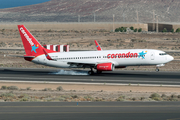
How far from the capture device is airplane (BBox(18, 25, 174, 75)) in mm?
45094

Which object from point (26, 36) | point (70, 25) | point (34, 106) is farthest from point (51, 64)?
point (70, 25)

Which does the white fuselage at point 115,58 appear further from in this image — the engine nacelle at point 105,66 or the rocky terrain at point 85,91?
the rocky terrain at point 85,91

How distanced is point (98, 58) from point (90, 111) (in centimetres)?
2569

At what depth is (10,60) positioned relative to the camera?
6612 cm

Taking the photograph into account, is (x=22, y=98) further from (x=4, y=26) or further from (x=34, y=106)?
(x=4, y=26)

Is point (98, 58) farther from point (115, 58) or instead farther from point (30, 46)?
point (30, 46)

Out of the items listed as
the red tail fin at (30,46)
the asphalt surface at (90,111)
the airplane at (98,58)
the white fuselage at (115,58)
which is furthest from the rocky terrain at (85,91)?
the red tail fin at (30,46)

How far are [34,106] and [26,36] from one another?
2724cm

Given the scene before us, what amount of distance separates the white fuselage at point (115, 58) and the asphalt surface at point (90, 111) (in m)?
21.1

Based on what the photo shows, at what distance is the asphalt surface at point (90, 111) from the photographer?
19.6m

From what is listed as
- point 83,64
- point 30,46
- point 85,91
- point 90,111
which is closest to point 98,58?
point 83,64

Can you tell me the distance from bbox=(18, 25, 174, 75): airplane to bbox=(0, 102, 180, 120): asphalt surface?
2110 centimetres

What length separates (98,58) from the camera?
46844 mm

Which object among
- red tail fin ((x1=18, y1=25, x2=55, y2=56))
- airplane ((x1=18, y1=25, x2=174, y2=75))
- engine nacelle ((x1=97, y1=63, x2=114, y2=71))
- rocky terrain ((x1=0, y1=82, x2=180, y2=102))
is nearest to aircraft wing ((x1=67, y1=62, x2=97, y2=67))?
airplane ((x1=18, y1=25, x2=174, y2=75))
